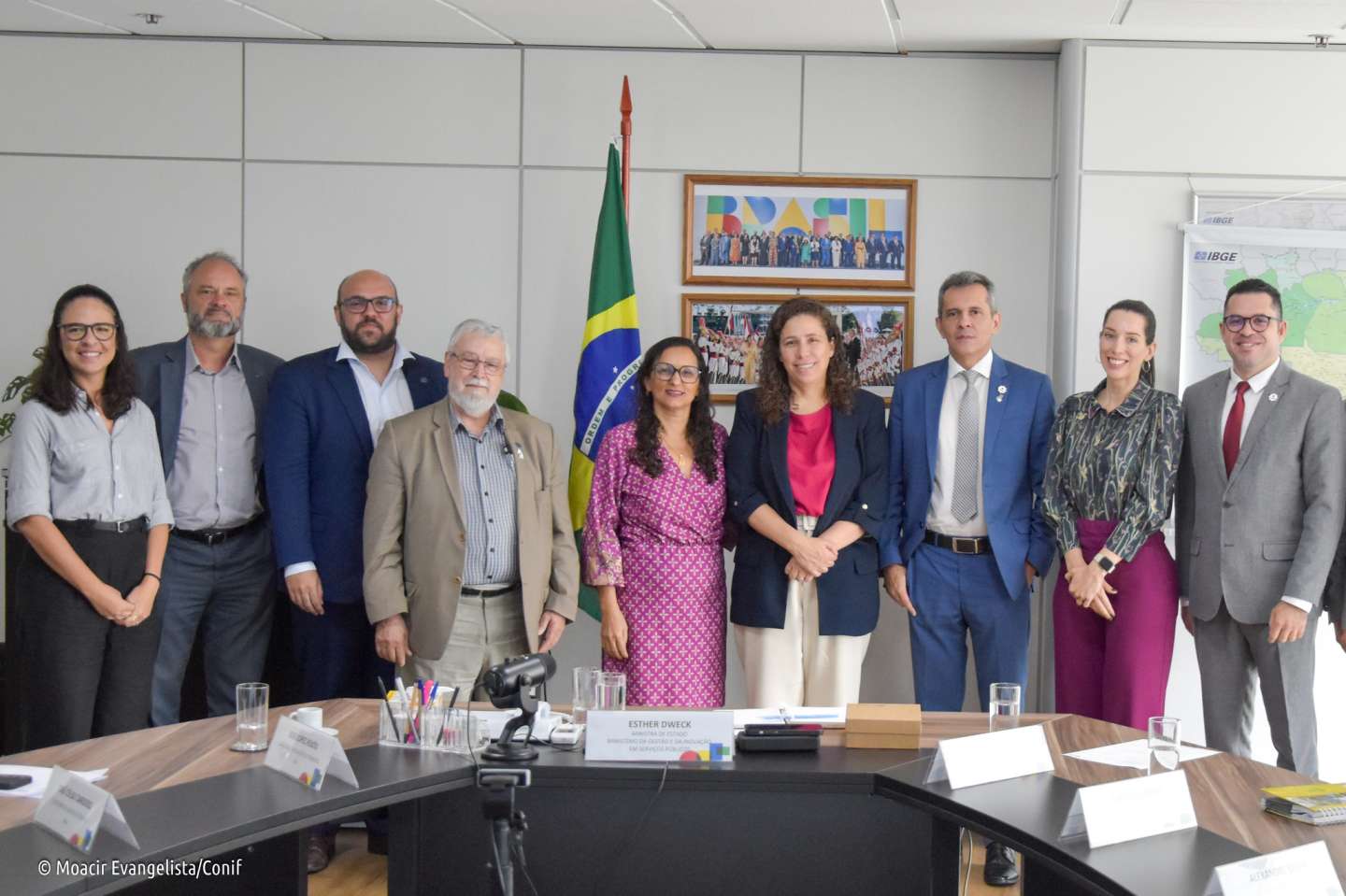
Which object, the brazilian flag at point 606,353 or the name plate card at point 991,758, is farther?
the brazilian flag at point 606,353

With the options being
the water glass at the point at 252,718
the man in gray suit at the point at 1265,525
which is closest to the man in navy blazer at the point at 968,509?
the man in gray suit at the point at 1265,525

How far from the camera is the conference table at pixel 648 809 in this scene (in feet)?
7.61

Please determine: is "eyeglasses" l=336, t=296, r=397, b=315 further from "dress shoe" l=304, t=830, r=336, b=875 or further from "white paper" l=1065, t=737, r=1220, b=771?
"white paper" l=1065, t=737, r=1220, b=771

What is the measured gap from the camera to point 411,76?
5.00 metres

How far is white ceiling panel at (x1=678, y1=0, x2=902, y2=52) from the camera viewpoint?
4363 mm

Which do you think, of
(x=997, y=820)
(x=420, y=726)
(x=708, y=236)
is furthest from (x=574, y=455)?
(x=997, y=820)

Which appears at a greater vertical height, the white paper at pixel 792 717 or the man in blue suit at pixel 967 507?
the man in blue suit at pixel 967 507

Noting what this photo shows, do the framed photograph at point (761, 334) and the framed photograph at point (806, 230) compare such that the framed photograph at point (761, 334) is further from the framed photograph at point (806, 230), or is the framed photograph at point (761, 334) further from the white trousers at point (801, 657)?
the white trousers at point (801, 657)

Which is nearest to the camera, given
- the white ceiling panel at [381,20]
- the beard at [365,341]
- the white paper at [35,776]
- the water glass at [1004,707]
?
the white paper at [35,776]

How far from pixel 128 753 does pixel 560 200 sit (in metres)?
2.98

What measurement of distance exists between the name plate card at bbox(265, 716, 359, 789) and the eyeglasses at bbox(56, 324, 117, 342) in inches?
70.4

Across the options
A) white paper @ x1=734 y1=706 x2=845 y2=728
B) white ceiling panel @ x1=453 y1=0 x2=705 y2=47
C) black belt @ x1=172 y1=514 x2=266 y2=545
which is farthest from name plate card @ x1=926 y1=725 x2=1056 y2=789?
white ceiling panel @ x1=453 y1=0 x2=705 y2=47

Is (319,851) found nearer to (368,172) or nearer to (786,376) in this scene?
(786,376)

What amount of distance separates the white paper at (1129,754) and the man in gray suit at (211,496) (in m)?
2.68
